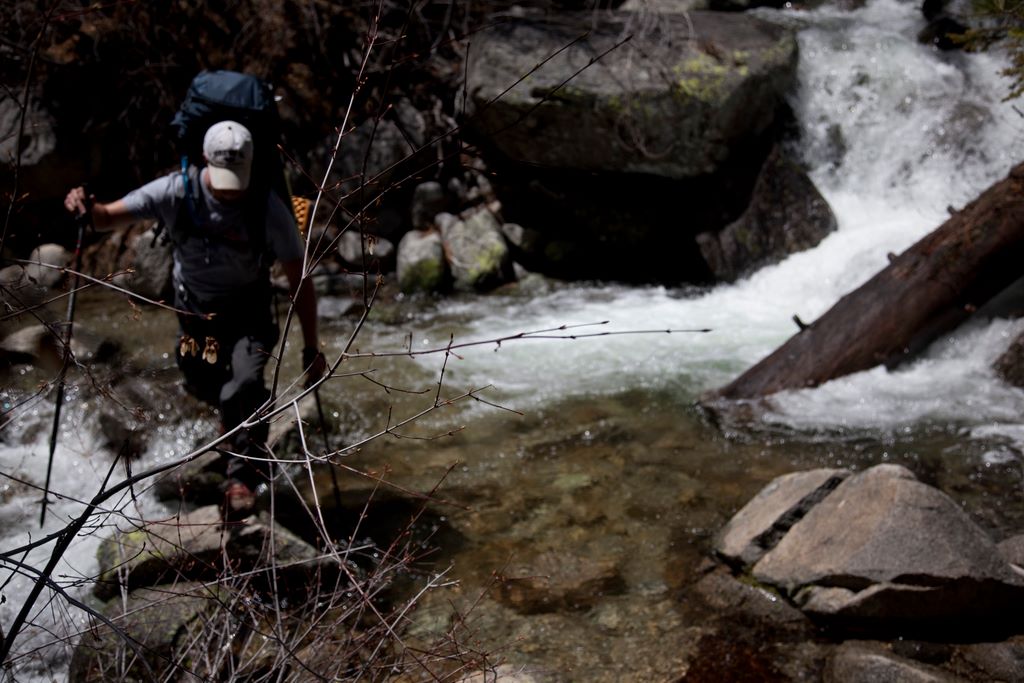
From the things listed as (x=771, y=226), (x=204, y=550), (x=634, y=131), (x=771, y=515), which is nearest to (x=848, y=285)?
(x=771, y=226)

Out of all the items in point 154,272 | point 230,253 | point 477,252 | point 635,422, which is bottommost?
point 635,422

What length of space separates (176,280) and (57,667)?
182 centimetres

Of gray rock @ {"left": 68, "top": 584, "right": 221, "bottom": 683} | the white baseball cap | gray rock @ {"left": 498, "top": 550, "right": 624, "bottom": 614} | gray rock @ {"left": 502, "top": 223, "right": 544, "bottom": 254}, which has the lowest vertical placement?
gray rock @ {"left": 498, "top": 550, "right": 624, "bottom": 614}

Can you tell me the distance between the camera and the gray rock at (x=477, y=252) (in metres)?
9.23

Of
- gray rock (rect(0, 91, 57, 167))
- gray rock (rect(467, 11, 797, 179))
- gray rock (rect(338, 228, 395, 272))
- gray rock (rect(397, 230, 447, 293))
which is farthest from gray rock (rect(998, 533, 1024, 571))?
gray rock (rect(0, 91, 57, 167))

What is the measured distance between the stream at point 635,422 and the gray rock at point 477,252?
26 cm

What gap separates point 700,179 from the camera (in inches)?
366

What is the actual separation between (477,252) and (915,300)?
15.7 ft

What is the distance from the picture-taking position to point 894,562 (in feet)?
11.1

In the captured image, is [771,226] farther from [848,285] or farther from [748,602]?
[748,602]

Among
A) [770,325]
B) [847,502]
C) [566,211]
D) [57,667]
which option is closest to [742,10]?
[566,211]

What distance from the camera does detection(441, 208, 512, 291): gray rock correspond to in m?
9.23

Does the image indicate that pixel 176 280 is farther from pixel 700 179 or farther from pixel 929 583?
pixel 700 179

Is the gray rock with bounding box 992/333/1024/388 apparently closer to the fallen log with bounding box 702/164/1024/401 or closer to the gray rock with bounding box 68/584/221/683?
A: the fallen log with bounding box 702/164/1024/401
